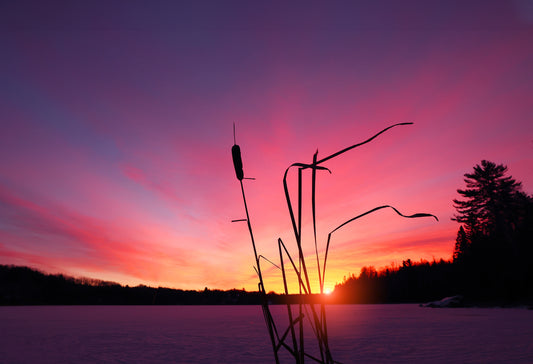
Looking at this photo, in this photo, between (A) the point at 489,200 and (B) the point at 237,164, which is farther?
(A) the point at 489,200

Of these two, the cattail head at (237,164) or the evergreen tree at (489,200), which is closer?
the cattail head at (237,164)

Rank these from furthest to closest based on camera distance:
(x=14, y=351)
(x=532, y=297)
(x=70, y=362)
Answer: (x=532, y=297) < (x=14, y=351) < (x=70, y=362)

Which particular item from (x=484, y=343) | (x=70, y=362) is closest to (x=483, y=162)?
(x=484, y=343)

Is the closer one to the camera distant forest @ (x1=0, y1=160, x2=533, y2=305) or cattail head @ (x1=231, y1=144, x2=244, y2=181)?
cattail head @ (x1=231, y1=144, x2=244, y2=181)

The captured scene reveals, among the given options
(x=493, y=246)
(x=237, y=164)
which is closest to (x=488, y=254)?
(x=493, y=246)

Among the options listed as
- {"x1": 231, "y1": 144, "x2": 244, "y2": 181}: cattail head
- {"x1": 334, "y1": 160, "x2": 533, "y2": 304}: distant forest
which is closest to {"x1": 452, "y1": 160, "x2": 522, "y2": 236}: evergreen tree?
{"x1": 334, "y1": 160, "x2": 533, "y2": 304}: distant forest

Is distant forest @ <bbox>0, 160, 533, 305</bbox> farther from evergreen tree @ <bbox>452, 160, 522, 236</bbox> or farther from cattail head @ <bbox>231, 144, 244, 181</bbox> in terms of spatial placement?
cattail head @ <bbox>231, 144, 244, 181</bbox>

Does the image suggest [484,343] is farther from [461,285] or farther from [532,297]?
[461,285]

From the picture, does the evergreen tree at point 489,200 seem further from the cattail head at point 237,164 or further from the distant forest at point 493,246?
the cattail head at point 237,164

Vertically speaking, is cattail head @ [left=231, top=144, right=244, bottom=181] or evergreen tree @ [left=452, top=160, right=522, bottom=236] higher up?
evergreen tree @ [left=452, top=160, right=522, bottom=236]

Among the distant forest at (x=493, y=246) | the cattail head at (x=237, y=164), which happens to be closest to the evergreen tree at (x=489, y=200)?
the distant forest at (x=493, y=246)

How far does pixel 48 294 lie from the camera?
158 m

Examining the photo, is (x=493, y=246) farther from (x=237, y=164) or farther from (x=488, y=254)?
(x=237, y=164)

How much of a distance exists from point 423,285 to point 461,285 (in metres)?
29.9
